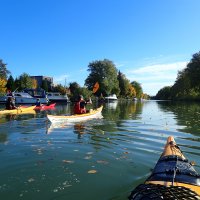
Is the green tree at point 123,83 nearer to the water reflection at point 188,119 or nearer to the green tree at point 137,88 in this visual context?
the green tree at point 137,88

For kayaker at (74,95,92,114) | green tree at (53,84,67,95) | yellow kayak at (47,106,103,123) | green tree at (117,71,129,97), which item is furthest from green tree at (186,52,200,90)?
kayaker at (74,95,92,114)

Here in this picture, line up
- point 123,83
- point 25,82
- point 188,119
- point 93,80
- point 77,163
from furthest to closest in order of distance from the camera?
point 123,83
point 93,80
point 25,82
point 188,119
point 77,163

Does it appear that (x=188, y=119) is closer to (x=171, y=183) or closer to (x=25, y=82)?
(x=171, y=183)

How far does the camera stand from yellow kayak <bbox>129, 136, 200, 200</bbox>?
4.48m

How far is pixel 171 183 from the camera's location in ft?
16.7

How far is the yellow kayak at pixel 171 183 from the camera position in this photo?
4484mm

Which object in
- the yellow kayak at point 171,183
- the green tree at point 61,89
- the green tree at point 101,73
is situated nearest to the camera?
the yellow kayak at point 171,183

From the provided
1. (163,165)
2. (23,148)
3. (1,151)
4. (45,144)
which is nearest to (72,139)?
(45,144)

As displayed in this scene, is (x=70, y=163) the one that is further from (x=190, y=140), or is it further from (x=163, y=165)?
(x=190, y=140)

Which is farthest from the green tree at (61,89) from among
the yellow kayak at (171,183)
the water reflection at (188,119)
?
the yellow kayak at (171,183)

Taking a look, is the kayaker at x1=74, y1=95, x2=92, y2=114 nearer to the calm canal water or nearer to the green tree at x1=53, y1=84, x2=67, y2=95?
Answer: the calm canal water

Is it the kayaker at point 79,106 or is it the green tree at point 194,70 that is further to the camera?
the green tree at point 194,70

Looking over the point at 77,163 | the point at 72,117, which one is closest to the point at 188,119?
the point at 72,117

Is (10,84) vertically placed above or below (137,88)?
below
